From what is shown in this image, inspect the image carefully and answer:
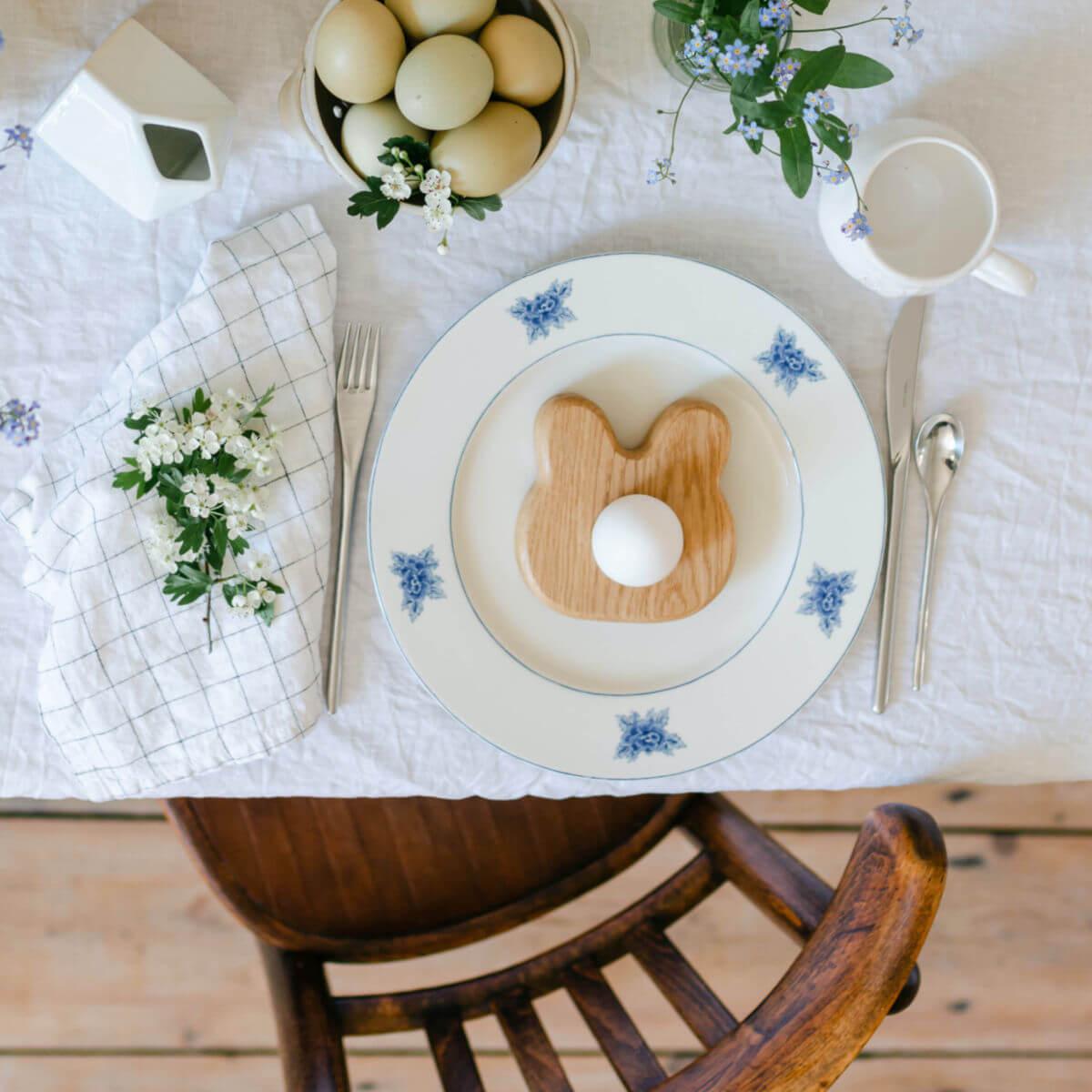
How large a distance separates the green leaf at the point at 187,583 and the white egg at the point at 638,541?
224mm

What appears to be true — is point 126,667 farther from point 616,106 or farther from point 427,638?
point 616,106

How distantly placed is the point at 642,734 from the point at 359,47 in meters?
0.42

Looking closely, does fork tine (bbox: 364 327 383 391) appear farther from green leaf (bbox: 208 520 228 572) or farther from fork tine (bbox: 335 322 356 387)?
green leaf (bbox: 208 520 228 572)

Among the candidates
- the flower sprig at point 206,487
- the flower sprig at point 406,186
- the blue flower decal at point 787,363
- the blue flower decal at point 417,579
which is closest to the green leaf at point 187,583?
the flower sprig at point 206,487

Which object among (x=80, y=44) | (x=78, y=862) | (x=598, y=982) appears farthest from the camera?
(x=78, y=862)

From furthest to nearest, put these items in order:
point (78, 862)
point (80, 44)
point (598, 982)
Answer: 1. point (78, 862)
2. point (598, 982)
3. point (80, 44)

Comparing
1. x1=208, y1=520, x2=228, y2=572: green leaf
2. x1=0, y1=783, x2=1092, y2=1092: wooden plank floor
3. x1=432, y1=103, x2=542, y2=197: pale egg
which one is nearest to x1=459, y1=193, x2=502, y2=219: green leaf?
x1=432, y1=103, x2=542, y2=197: pale egg

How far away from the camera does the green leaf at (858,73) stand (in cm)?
50

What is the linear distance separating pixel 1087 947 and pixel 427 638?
89 centimetres

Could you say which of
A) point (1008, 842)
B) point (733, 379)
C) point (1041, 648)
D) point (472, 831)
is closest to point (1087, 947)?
point (1008, 842)

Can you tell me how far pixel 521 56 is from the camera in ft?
1.60

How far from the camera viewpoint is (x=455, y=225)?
60 cm

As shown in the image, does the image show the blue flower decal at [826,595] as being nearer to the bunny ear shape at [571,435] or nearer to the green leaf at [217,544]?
the bunny ear shape at [571,435]

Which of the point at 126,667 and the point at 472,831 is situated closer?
the point at 126,667
